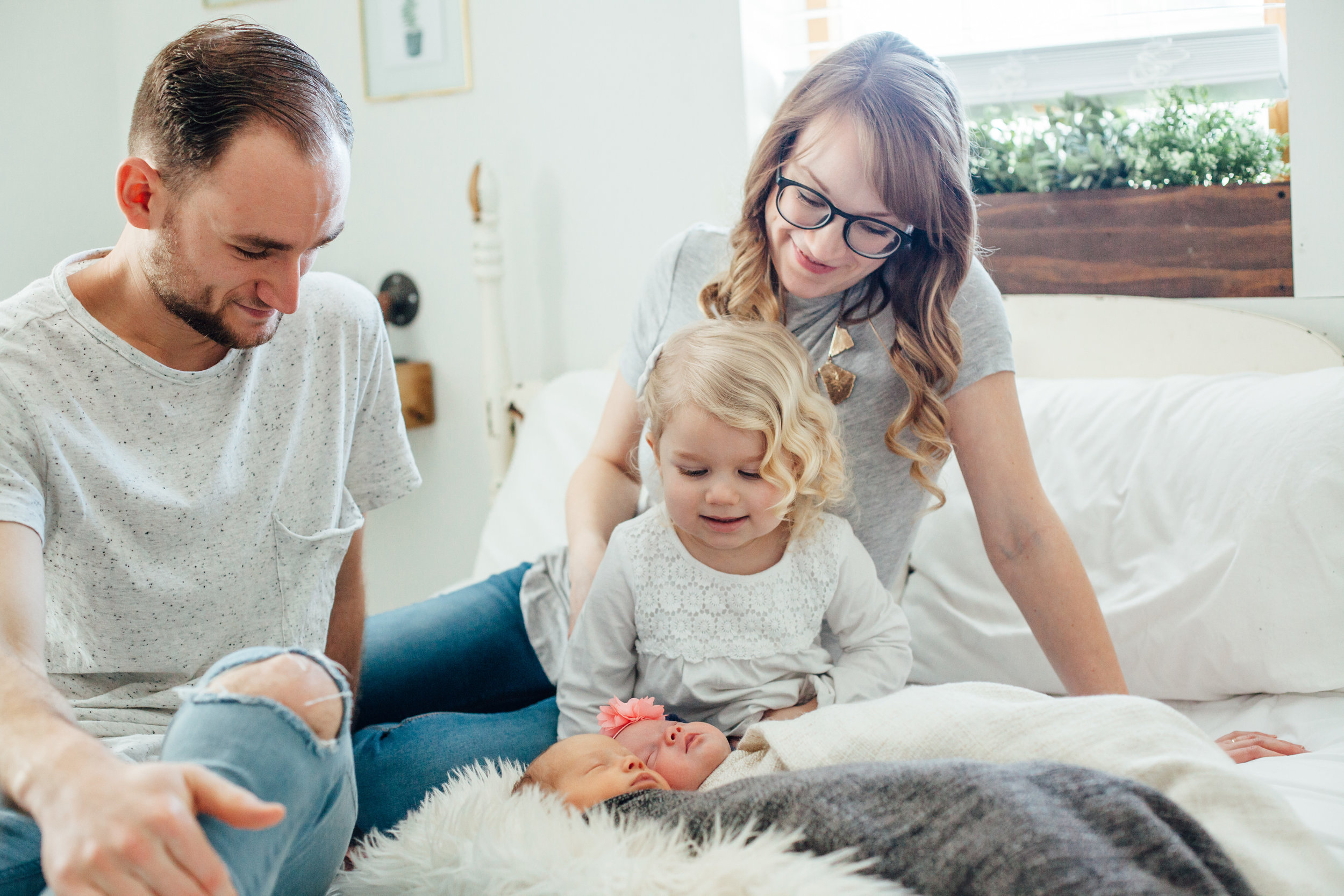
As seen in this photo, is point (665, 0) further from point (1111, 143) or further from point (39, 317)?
point (39, 317)

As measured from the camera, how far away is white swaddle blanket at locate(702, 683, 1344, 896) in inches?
26.6

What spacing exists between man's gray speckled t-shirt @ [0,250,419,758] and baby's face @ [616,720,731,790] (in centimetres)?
46

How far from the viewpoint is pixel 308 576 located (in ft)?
3.88

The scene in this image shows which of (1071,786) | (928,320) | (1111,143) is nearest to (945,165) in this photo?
(928,320)

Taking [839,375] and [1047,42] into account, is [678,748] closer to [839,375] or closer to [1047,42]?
[839,375]

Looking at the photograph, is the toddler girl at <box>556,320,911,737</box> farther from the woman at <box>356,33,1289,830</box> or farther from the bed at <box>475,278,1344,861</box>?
the bed at <box>475,278,1344,861</box>

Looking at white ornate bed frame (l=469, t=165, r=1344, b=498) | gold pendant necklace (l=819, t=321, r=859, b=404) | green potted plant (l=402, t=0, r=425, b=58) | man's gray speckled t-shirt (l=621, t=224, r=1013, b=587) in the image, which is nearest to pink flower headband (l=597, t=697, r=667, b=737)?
man's gray speckled t-shirt (l=621, t=224, r=1013, b=587)

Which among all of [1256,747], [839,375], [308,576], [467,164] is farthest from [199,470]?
[467,164]

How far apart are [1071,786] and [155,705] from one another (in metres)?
0.92

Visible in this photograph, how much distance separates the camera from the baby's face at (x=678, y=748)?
95cm

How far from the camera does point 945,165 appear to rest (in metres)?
1.08

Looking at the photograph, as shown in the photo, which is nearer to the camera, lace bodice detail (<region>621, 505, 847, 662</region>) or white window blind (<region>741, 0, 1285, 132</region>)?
lace bodice detail (<region>621, 505, 847, 662</region>)

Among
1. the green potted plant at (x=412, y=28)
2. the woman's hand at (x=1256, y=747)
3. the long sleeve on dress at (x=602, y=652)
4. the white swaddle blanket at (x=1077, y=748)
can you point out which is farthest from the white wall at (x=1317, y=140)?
the green potted plant at (x=412, y=28)

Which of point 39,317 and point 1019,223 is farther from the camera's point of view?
point 1019,223
